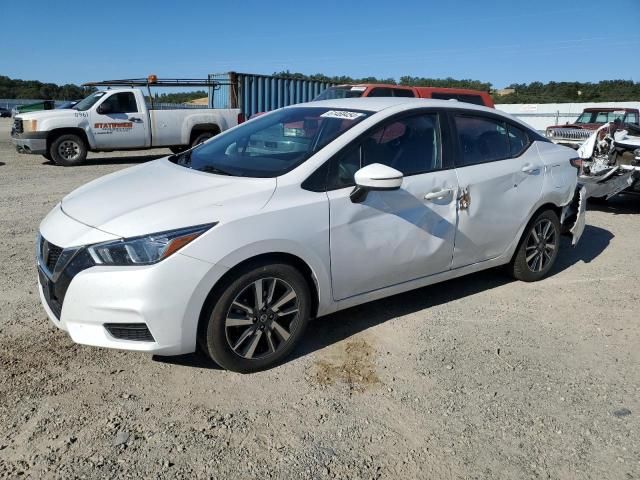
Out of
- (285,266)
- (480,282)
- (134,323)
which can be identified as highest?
(285,266)

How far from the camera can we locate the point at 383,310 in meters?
4.29

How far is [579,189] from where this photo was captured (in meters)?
5.38

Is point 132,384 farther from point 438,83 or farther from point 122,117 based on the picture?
point 438,83

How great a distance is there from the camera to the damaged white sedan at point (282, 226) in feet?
9.43

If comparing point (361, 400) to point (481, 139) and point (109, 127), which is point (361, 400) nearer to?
point (481, 139)

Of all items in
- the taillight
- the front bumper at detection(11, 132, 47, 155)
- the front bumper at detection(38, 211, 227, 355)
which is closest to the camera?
the front bumper at detection(38, 211, 227, 355)

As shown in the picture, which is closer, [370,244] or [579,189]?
[370,244]

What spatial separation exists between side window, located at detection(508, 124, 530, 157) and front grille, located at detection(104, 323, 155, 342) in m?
3.33

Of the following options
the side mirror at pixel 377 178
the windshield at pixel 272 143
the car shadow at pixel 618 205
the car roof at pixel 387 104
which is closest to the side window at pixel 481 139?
the car roof at pixel 387 104

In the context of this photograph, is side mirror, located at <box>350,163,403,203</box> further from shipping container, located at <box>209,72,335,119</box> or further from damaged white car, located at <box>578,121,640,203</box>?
shipping container, located at <box>209,72,335,119</box>

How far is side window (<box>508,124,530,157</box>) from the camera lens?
4.68 m

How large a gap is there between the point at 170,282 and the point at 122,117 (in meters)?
11.5

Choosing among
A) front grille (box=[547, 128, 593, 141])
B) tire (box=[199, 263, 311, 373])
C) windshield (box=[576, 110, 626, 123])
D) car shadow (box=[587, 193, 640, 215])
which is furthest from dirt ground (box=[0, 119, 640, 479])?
windshield (box=[576, 110, 626, 123])

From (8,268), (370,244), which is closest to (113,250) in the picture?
(370,244)
